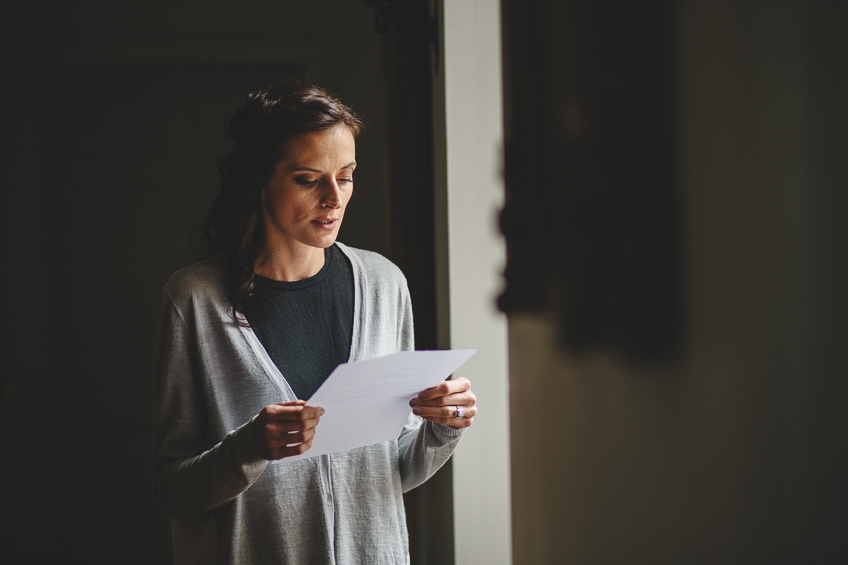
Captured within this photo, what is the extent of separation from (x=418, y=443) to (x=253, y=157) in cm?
52

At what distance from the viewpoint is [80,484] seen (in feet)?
7.64

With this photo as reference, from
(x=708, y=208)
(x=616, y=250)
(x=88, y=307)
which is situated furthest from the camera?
(x=88, y=307)

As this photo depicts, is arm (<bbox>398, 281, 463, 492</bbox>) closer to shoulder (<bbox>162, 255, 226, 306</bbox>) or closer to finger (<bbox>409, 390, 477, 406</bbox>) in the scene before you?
finger (<bbox>409, 390, 477, 406</bbox>)

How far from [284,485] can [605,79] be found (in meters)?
0.85

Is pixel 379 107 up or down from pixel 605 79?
up

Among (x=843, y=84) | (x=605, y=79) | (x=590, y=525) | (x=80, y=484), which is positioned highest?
(x=605, y=79)

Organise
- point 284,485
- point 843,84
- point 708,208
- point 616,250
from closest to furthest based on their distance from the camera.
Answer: point 843,84, point 708,208, point 284,485, point 616,250

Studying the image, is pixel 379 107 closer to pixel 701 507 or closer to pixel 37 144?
pixel 37 144

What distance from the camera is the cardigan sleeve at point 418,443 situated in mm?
926

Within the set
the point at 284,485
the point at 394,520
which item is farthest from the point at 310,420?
the point at 394,520

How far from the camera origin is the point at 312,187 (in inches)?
34.6

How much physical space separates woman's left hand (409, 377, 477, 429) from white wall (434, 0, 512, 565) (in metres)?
0.55

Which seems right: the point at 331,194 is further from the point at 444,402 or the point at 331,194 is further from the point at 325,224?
the point at 444,402

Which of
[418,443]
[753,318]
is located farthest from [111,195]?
[753,318]
